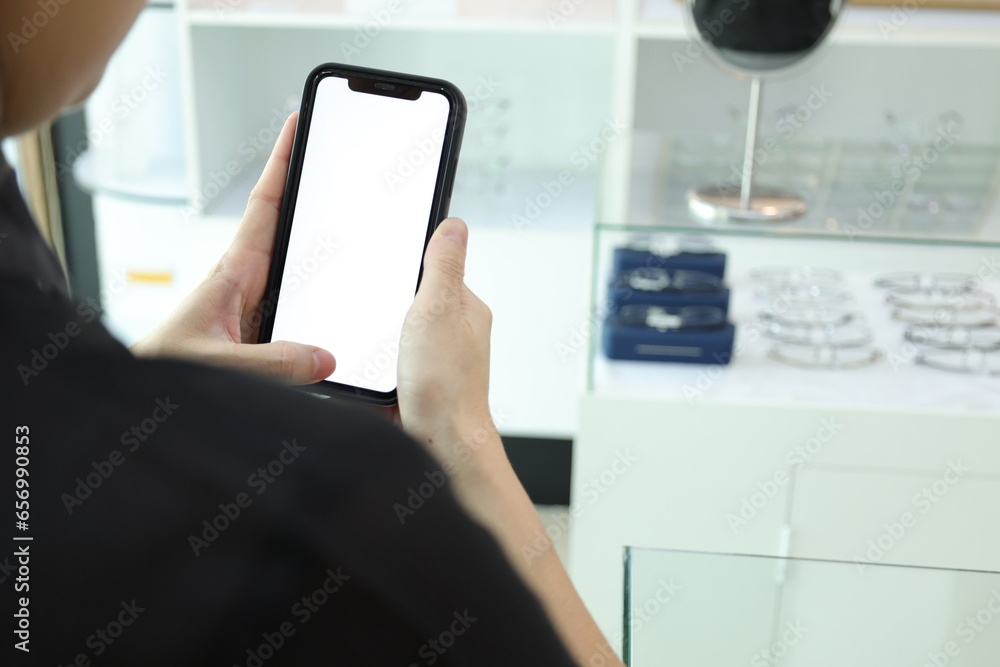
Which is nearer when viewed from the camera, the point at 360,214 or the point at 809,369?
the point at 360,214

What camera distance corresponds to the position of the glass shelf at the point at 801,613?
0.58m

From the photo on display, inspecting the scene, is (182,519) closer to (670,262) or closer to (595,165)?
(670,262)

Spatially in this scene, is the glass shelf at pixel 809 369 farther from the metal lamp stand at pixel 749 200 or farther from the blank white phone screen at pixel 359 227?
the blank white phone screen at pixel 359 227

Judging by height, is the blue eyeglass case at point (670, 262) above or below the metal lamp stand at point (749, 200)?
below

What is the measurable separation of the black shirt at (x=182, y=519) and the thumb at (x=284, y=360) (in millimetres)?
402


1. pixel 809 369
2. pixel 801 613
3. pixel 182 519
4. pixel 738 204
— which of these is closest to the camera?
pixel 182 519

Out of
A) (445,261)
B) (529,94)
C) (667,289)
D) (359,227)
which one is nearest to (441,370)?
(445,261)

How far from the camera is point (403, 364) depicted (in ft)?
2.01

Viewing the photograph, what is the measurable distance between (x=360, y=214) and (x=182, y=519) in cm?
57

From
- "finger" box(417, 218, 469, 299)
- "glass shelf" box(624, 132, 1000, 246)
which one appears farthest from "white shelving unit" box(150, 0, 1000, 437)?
"finger" box(417, 218, 469, 299)

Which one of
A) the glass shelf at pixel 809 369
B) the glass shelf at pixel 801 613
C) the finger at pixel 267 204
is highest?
the finger at pixel 267 204

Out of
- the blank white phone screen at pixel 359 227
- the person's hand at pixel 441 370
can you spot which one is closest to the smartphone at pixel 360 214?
the blank white phone screen at pixel 359 227

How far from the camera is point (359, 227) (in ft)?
2.49

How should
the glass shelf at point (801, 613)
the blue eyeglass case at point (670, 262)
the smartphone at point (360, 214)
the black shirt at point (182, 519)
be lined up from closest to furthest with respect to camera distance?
the black shirt at point (182, 519) → the glass shelf at point (801, 613) → the smartphone at point (360, 214) → the blue eyeglass case at point (670, 262)
